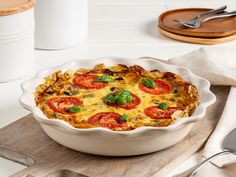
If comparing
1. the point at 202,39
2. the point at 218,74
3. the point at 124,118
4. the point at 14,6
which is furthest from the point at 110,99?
the point at 202,39

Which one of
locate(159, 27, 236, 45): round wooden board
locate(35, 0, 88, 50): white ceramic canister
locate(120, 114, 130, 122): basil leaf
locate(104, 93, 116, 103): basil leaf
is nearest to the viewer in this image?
locate(120, 114, 130, 122): basil leaf

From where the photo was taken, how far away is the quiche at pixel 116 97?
6.53 feet

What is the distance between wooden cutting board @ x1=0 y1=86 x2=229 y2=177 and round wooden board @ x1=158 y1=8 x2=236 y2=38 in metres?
0.75

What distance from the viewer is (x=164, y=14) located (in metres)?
3.07

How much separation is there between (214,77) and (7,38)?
0.68 metres

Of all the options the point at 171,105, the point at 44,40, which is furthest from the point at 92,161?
the point at 44,40

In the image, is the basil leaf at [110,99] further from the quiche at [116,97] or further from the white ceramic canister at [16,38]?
the white ceramic canister at [16,38]

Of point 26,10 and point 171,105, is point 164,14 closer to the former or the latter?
point 26,10

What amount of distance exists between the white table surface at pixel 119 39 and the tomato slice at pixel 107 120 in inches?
14.0

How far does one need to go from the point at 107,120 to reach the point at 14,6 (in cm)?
67

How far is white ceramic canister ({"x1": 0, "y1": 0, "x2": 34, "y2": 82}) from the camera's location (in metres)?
2.46

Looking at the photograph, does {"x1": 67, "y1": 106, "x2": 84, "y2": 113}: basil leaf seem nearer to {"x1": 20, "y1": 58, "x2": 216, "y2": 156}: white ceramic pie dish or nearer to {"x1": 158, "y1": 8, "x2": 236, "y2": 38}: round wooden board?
{"x1": 20, "y1": 58, "x2": 216, "y2": 156}: white ceramic pie dish

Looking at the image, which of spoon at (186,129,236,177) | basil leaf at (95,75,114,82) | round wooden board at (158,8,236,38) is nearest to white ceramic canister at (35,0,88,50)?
round wooden board at (158,8,236,38)

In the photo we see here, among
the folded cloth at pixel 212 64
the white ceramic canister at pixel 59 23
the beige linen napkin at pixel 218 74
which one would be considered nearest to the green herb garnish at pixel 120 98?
the beige linen napkin at pixel 218 74
